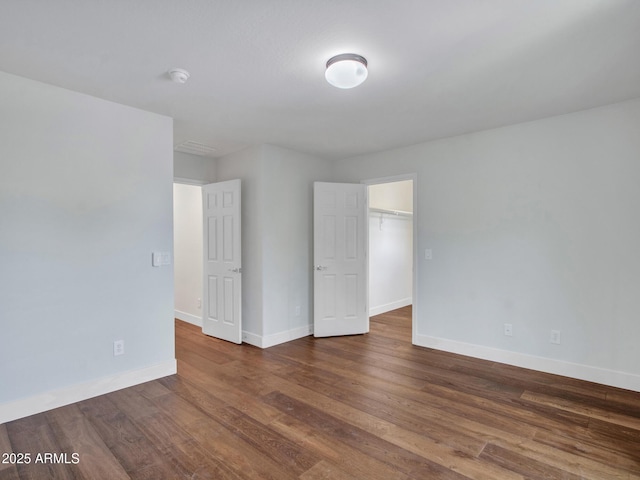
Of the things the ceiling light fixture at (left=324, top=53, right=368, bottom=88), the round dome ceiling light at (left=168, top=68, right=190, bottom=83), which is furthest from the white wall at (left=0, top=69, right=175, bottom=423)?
the ceiling light fixture at (left=324, top=53, right=368, bottom=88)

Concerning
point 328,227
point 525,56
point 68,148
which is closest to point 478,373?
point 328,227

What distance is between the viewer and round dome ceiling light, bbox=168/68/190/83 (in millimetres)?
2324

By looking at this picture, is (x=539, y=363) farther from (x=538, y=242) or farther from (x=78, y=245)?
(x=78, y=245)

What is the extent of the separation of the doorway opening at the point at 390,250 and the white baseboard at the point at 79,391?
3447 millimetres

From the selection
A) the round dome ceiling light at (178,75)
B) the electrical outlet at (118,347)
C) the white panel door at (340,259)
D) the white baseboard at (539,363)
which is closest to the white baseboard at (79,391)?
the electrical outlet at (118,347)

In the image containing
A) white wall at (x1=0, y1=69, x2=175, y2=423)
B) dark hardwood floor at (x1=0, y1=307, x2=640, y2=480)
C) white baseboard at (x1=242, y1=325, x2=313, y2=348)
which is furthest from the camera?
white baseboard at (x1=242, y1=325, x2=313, y2=348)

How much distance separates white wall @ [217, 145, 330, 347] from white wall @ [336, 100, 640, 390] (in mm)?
1493

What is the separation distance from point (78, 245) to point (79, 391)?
1162 millimetres

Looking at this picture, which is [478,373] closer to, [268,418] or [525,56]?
[268,418]

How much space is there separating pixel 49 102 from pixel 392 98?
106 inches

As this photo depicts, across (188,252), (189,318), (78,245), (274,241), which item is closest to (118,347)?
(78,245)

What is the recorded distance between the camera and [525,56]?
2.17 meters

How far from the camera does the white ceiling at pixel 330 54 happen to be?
1743 millimetres

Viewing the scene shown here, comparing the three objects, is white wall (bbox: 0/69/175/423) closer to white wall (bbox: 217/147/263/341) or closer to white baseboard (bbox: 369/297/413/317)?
white wall (bbox: 217/147/263/341)
